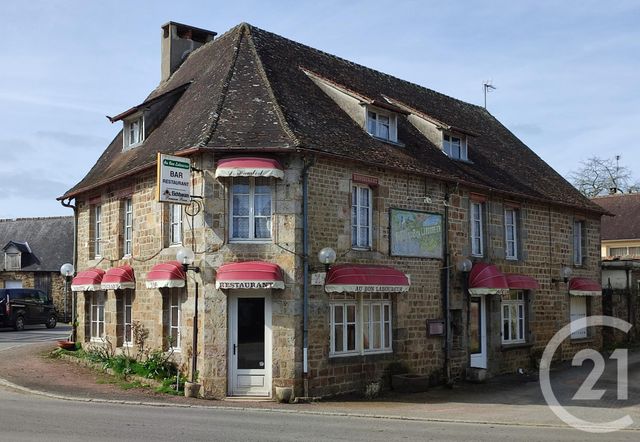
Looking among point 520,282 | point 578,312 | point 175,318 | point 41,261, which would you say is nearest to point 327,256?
point 175,318

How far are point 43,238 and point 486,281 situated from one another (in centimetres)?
3092

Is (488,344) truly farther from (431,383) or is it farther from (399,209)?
(399,209)

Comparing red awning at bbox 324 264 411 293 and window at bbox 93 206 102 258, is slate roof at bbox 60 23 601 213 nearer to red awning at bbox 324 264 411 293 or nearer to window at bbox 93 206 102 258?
window at bbox 93 206 102 258

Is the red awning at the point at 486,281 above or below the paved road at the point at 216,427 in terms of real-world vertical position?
above

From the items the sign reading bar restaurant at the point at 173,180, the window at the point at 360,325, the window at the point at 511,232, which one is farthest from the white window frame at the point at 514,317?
the sign reading bar restaurant at the point at 173,180

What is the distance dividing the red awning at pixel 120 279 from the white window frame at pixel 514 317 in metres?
10.8

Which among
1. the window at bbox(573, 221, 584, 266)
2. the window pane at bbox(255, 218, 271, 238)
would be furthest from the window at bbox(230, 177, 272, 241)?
the window at bbox(573, 221, 584, 266)

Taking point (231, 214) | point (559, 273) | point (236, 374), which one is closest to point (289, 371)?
point (236, 374)

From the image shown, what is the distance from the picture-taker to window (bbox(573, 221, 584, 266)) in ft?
88.9

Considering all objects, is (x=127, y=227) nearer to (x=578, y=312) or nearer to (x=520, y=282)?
(x=520, y=282)

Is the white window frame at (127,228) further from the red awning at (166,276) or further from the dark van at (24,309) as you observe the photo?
the dark van at (24,309)

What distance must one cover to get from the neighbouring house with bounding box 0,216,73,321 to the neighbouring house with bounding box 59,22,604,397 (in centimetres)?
2003

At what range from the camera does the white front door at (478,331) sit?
21750 mm

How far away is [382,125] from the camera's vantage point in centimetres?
2050
